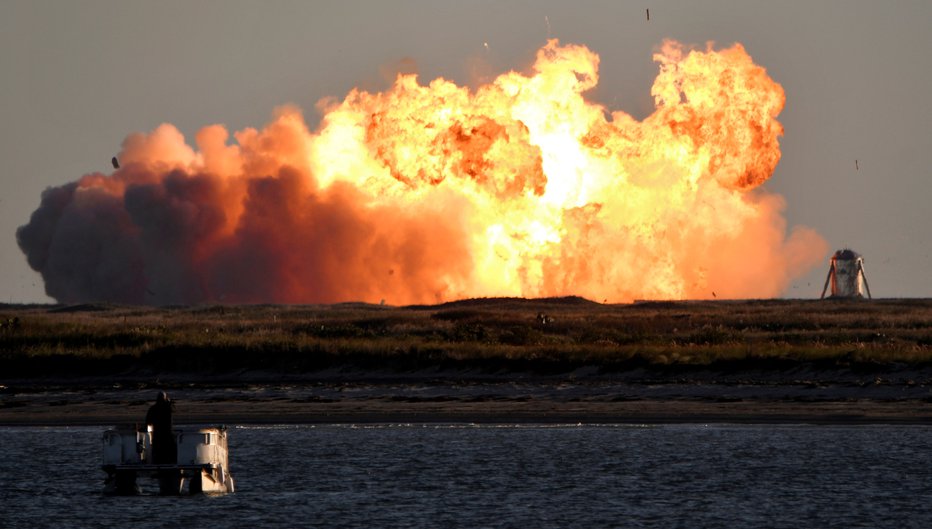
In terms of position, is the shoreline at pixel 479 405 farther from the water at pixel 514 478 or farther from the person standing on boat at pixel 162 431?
the person standing on boat at pixel 162 431

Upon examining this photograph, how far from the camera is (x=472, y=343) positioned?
92.4 meters

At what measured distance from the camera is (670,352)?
86.1 meters

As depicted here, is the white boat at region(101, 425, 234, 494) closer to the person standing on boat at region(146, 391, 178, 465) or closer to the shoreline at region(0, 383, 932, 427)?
the person standing on boat at region(146, 391, 178, 465)

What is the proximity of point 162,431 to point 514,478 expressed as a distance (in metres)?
11.4

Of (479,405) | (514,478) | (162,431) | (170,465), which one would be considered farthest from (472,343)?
(162,431)

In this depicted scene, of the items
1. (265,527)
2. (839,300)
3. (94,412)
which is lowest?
(265,527)

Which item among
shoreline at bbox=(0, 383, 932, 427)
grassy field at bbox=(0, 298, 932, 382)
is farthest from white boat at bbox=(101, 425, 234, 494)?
grassy field at bbox=(0, 298, 932, 382)

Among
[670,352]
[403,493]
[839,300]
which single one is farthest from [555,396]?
[839,300]

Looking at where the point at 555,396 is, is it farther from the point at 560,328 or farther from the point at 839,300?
the point at 839,300

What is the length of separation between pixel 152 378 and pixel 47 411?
13.7 m

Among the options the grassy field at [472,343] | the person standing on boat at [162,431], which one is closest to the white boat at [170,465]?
the person standing on boat at [162,431]

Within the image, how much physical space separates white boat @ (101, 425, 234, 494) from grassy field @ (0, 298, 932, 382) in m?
34.2

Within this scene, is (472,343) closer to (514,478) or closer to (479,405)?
(479,405)

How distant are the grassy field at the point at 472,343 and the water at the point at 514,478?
18556mm
